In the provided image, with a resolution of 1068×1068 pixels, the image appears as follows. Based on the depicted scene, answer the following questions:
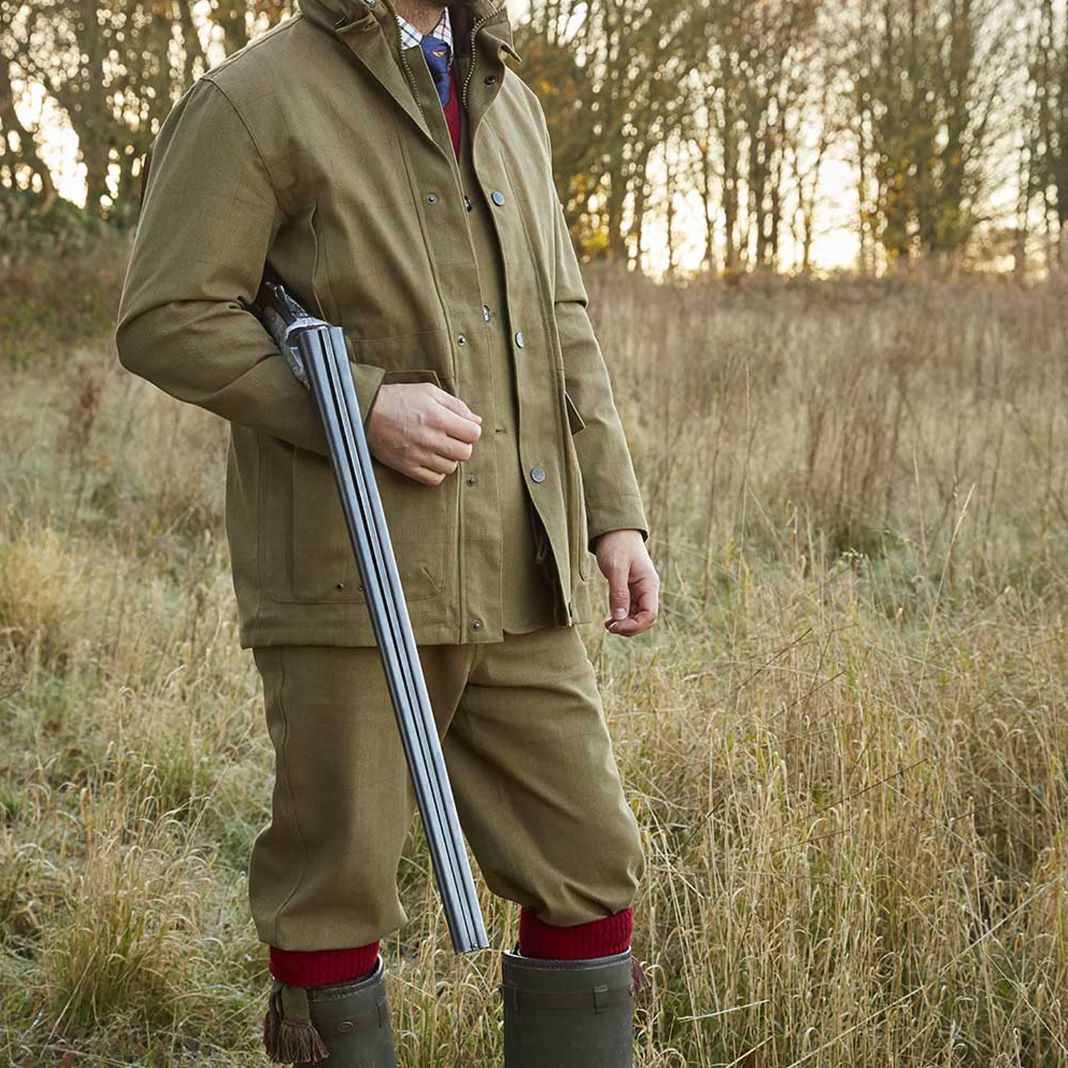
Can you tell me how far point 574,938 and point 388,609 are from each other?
61 cm

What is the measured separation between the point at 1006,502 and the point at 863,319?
4.50 m

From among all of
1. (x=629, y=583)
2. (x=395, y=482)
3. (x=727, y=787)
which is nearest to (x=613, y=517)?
(x=629, y=583)

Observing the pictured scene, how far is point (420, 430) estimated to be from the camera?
1725mm

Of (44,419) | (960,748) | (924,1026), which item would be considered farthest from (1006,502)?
(44,419)

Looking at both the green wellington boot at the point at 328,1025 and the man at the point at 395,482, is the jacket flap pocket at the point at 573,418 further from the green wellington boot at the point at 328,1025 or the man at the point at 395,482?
the green wellington boot at the point at 328,1025

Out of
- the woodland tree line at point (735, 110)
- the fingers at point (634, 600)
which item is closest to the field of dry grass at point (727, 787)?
the fingers at point (634, 600)

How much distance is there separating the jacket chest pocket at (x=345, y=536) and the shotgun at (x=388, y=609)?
11 centimetres

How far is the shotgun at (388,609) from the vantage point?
166 cm

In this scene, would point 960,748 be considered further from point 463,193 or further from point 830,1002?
point 463,193

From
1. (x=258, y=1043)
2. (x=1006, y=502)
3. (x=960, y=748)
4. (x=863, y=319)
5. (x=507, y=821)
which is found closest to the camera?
(x=507, y=821)

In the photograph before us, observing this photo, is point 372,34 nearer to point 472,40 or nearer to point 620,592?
point 472,40

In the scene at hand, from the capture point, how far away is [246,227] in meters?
1.74

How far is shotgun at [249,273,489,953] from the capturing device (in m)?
1.66

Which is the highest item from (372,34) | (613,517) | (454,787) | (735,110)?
(735,110)
